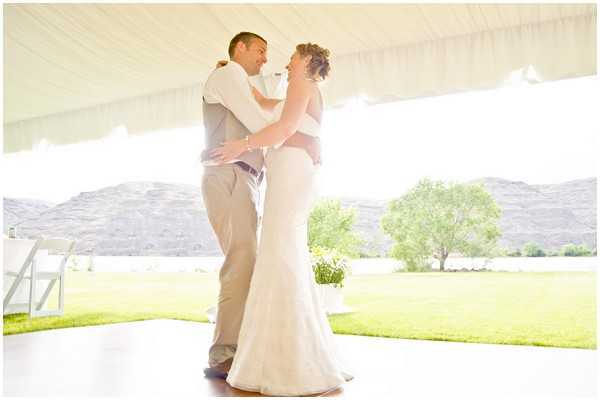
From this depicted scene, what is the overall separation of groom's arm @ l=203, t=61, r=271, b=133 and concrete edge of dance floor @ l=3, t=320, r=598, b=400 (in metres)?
1.23

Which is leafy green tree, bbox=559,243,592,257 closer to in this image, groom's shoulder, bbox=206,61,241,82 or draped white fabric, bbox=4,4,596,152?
draped white fabric, bbox=4,4,596,152

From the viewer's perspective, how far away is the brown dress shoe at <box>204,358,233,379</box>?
2742 mm

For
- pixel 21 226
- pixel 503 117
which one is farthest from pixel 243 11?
pixel 21 226

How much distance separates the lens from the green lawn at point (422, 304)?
17.4 feet

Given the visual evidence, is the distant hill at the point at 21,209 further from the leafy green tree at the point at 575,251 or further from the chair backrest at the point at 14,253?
the leafy green tree at the point at 575,251

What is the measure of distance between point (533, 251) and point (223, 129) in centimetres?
930

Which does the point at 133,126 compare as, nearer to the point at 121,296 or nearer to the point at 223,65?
the point at 121,296

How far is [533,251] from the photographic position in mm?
10664

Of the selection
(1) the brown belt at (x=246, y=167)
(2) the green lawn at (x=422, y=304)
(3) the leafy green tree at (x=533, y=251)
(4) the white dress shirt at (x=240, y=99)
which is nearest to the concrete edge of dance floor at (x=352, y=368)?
(2) the green lawn at (x=422, y=304)

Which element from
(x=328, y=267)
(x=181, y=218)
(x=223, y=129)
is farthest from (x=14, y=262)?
(x=181, y=218)

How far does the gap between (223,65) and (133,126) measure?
4827 millimetres

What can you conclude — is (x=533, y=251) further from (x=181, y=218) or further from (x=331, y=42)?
(x=181, y=218)

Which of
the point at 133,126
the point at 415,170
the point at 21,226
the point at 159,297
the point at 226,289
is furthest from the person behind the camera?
the point at 21,226

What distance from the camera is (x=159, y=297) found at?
32.2 feet
